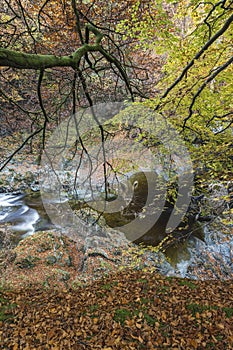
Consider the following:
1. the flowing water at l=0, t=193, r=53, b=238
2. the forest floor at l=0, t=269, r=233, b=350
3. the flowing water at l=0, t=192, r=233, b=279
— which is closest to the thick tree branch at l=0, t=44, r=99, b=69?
the forest floor at l=0, t=269, r=233, b=350

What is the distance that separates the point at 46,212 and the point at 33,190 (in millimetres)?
2091

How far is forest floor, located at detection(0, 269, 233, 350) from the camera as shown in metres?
2.29

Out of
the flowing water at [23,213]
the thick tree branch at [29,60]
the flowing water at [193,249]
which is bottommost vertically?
the flowing water at [193,249]

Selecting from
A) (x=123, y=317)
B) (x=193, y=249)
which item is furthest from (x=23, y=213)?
(x=123, y=317)

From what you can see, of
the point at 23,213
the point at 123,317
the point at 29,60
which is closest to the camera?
the point at 29,60

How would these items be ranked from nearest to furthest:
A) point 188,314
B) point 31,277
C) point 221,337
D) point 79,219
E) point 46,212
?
point 221,337, point 188,314, point 31,277, point 79,219, point 46,212

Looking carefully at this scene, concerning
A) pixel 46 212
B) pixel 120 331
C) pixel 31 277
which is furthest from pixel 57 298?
pixel 46 212

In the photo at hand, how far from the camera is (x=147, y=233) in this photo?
6.59 metres

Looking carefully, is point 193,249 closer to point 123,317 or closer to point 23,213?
point 123,317

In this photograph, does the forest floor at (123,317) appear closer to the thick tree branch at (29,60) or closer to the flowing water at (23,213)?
→ the thick tree branch at (29,60)

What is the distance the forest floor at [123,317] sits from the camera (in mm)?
2289

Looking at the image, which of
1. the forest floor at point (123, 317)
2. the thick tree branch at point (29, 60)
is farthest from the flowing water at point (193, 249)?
the thick tree branch at point (29, 60)

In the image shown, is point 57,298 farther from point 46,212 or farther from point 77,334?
point 46,212

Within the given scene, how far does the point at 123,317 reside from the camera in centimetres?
263
